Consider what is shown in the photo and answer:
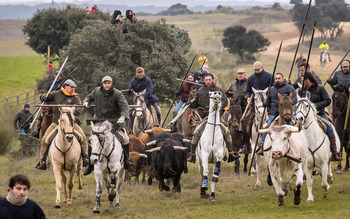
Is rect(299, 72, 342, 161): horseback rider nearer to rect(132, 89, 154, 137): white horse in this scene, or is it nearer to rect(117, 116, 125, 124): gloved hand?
rect(117, 116, 125, 124): gloved hand

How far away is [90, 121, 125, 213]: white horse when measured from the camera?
43.9 ft

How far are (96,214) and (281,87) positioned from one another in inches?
215

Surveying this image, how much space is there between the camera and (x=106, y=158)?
13867 millimetres

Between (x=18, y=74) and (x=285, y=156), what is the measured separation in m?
60.7

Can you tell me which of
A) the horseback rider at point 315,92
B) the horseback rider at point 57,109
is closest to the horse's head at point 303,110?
the horseback rider at point 315,92

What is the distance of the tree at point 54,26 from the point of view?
56.0 m

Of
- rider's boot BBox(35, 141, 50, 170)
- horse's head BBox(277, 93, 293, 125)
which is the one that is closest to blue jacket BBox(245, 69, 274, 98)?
horse's head BBox(277, 93, 293, 125)

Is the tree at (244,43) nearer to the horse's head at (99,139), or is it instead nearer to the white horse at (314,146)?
the white horse at (314,146)

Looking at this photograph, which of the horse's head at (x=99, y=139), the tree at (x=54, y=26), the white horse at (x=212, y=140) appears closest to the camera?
the horse's head at (x=99, y=139)

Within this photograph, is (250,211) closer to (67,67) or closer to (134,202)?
(134,202)

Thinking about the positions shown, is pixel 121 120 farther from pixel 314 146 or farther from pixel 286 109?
pixel 314 146

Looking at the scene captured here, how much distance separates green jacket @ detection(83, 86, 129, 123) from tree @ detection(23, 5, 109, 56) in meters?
41.1

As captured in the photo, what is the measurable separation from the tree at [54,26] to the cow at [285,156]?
42789 mm

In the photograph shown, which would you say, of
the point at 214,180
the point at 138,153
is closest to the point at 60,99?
the point at 138,153
